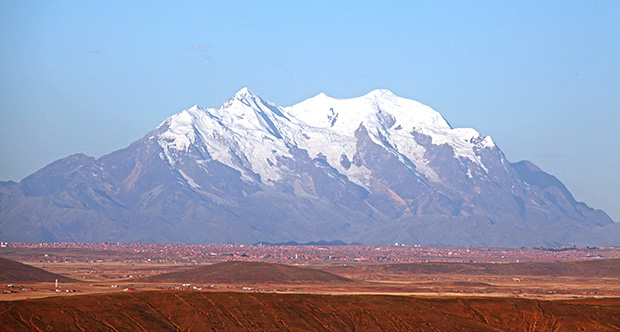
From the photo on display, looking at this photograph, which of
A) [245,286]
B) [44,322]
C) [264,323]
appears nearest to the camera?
[44,322]

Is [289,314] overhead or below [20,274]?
overhead

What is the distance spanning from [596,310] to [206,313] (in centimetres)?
4650

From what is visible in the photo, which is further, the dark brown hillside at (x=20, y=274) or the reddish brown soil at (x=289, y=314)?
the dark brown hillside at (x=20, y=274)

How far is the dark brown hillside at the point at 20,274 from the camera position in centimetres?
18600

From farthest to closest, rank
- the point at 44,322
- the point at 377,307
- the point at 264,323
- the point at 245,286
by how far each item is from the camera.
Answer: the point at 245,286, the point at 377,307, the point at 264,323, the point at 44,322

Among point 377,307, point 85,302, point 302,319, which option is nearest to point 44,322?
point 85,302

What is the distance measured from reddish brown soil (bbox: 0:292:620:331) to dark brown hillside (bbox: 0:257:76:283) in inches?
3079

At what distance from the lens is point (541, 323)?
381ft

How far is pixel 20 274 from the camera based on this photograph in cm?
19025

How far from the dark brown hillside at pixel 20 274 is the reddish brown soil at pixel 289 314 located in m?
78.2

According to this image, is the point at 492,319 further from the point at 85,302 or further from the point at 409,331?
the point at 85,302

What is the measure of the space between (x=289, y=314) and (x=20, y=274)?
3743 inches

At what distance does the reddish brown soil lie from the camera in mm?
102312

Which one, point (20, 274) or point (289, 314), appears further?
point (20, 274)
